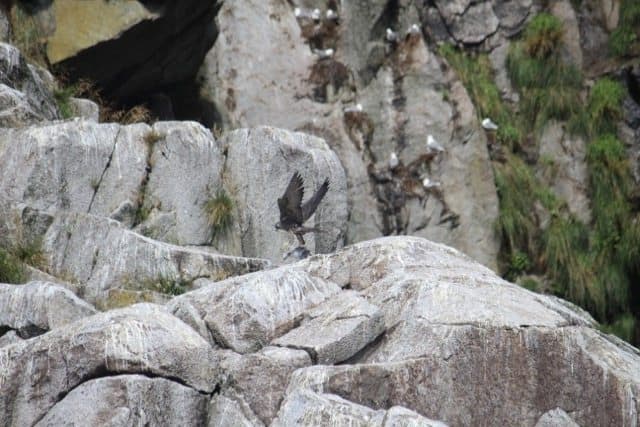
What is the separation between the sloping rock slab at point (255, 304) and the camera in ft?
27.4

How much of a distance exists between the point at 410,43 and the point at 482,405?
8.50 m

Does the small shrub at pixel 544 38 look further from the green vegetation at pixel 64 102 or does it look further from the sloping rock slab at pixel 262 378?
the sloping rock slab at pixel 262 378

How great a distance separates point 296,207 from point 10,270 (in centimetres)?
229

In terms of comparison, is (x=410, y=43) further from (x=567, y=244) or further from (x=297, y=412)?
(x=297, y=412)

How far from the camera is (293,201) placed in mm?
10586

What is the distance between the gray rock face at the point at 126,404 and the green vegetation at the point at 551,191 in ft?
26.0

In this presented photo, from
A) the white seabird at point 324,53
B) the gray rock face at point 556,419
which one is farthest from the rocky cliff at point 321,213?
the white seabird at point 324,53

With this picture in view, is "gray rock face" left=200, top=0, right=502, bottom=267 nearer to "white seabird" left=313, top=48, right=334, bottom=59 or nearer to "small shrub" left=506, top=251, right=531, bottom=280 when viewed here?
"white seabird" left=313, top=48, right=334, bottom=59

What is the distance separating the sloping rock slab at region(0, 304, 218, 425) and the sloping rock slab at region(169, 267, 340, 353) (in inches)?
16.7

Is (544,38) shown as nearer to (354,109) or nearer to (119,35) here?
(354,109)

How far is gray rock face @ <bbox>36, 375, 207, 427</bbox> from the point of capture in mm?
7559

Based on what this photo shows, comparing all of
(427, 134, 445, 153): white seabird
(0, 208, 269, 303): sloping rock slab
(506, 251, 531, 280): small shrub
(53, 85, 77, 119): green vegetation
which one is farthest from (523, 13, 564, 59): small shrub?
(0, 208, 269, 303): sloping rock slab

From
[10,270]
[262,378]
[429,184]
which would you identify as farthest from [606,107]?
[262,378]

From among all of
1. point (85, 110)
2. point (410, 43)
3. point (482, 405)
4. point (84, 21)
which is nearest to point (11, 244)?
point (85, 110)
